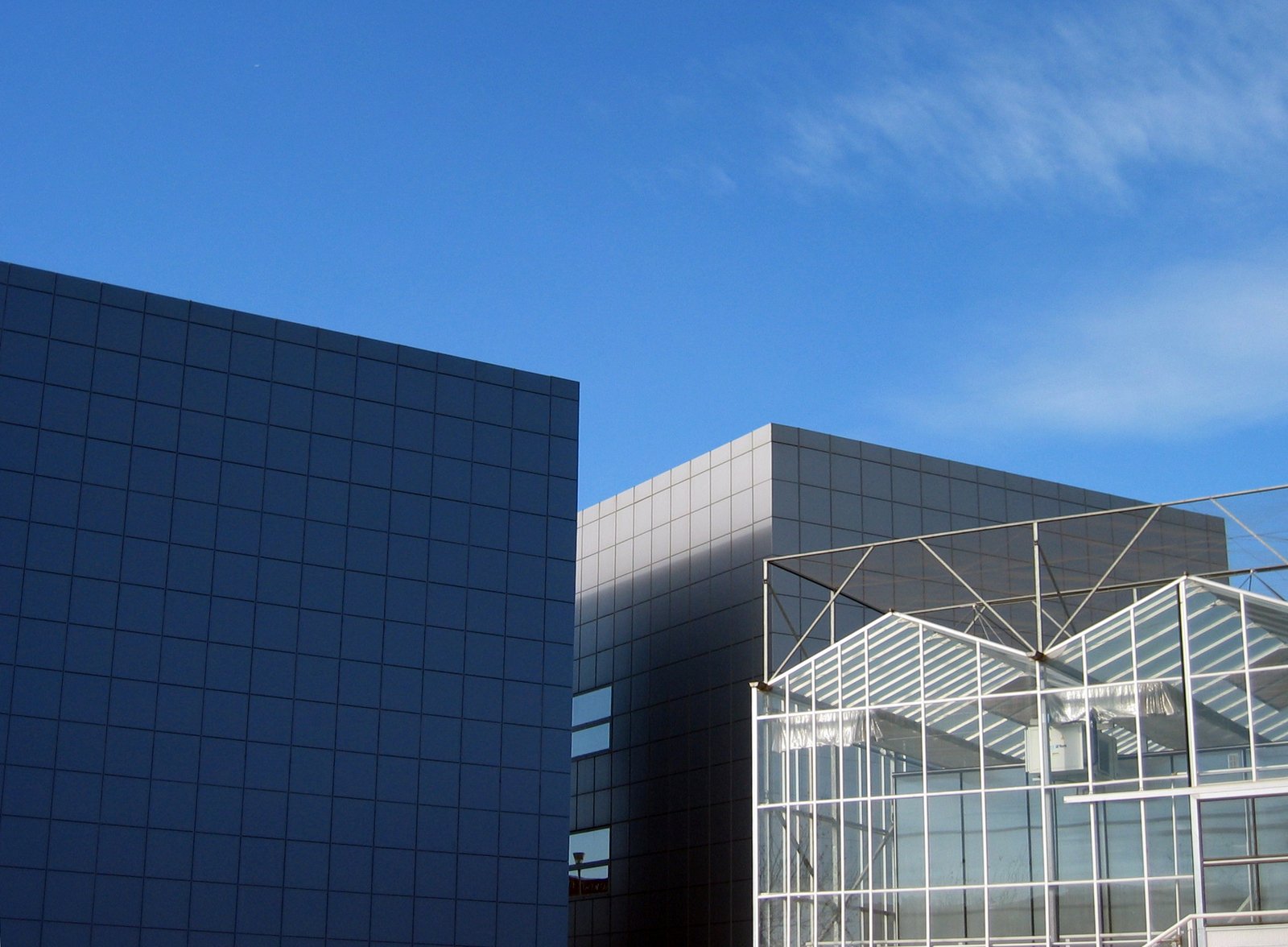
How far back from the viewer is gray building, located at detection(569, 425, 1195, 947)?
51.5 metres

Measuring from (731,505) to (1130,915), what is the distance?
2016cm

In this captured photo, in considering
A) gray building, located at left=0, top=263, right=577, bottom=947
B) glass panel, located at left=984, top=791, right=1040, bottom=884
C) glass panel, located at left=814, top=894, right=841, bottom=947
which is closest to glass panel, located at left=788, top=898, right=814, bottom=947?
glass panel, located at left=814, top=894, right=841, bottom=947

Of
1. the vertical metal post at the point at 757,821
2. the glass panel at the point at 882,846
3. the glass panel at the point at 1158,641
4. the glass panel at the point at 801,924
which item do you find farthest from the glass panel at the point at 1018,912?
the glass panel at the point at 1158,641

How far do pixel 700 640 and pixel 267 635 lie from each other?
1574 centimetres

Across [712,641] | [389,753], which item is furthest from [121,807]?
[712,641]

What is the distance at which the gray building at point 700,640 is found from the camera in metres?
51.5

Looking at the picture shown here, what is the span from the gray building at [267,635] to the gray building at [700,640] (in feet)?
20.5

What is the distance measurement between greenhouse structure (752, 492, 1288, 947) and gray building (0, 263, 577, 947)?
1060 cm

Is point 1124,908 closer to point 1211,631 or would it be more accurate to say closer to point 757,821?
point 757,821

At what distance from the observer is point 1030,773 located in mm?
34656

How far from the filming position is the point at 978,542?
176ft

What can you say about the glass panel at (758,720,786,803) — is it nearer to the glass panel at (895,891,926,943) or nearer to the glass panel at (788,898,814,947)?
the glass panel at (788,898,814,947)

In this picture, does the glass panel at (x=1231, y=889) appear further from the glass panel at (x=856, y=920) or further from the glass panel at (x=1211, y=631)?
the glass panel at (x=856, y=920)

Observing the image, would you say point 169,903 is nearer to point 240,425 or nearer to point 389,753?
point 389,753
